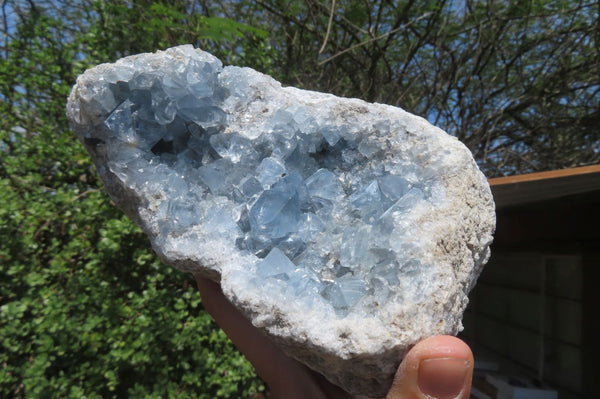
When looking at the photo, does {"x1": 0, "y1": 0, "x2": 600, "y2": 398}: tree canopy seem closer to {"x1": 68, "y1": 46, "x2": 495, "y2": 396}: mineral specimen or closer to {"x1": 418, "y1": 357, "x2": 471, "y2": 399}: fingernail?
{"x1": 68, "y1": 46, "x2": 495, "y2": 396}: mineral specimen

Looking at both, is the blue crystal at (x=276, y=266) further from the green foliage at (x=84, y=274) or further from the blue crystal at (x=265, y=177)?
the green foliage at (x=84, y=274)

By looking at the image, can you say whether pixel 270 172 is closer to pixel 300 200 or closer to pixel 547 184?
pixel 300 200

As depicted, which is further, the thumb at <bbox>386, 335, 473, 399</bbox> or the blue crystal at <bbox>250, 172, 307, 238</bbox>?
the blue crystal at <bbox>250, 172, 307, 238</bbox>

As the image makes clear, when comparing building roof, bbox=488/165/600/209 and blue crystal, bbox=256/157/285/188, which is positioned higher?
building roof, bbox=488/165/600/209

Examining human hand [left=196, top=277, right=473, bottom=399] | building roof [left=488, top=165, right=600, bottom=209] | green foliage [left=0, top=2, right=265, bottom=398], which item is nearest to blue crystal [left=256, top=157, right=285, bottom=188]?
human hand [left=196, top=277, right=473, bottom=399]

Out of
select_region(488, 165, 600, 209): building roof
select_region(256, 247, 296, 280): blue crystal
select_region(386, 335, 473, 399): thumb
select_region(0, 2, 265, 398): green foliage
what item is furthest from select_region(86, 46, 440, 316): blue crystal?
select_region(0, 2, 265, 398): green foliage

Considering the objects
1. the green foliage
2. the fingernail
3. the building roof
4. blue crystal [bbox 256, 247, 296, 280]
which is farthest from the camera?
the green foliage

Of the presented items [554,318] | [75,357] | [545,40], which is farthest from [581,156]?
[75,357]

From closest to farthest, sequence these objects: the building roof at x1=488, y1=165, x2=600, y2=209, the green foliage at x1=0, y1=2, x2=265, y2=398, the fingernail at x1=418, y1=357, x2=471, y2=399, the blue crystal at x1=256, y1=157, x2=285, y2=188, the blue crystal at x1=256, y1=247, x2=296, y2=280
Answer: the fingernail at x1=418, y1=357, x2=471, y2=399, the blue crystal at x1=256, y1=247, x2=296, y2=280, the blue crystal at x1=256, y1=157, x2=285, y2=188, the building roof at x1=488, y1=165, x2=600, y2=209, the green foliage at x1=0, y1=2, x2=265, y2=398

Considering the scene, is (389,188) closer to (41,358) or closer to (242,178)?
(242,178)
